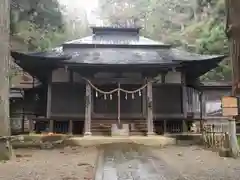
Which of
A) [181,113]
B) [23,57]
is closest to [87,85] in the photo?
[23,57]

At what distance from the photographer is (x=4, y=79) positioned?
9500 millimetres

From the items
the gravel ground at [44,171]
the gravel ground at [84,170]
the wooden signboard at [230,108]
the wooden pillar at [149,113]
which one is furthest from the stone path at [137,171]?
the wooden pillar at [149,113]

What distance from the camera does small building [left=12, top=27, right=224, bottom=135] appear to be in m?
17.4

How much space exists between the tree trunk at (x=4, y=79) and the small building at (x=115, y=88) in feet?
24.0

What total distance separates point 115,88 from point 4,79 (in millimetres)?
9833

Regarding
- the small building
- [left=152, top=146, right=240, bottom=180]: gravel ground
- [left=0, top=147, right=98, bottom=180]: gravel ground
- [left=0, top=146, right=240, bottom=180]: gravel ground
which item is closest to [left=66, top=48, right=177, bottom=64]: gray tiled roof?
the small building

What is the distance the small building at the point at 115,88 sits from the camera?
1744 centimetres

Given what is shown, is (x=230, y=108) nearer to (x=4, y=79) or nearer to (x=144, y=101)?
(x=4, y=79)

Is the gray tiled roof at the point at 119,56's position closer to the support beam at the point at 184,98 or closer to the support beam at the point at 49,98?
the support beam at the point at 184,98

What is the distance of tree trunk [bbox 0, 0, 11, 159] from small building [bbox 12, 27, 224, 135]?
7.32 m

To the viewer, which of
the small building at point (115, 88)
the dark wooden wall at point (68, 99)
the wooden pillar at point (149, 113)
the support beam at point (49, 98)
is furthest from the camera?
the dark wooden wall at point (68, 99)

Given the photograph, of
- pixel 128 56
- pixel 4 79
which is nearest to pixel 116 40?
pixel 128 56

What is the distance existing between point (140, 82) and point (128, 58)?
1641 millimetres

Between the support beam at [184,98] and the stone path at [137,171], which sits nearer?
the stone path at [137,171]
